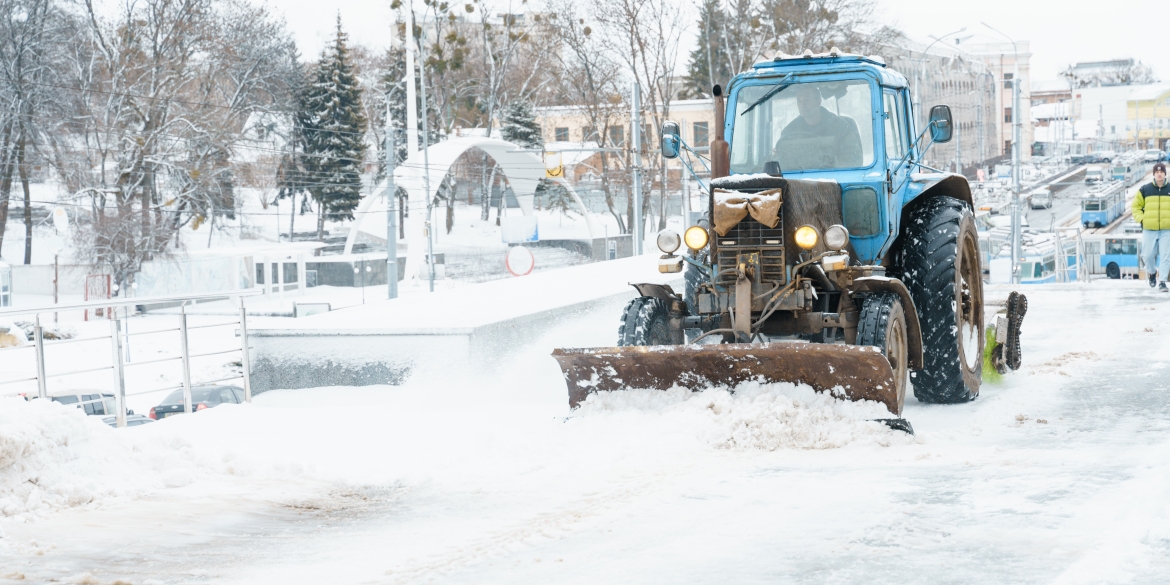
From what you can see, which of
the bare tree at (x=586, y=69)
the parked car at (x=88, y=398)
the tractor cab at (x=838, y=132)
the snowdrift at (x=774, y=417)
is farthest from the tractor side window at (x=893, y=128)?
the bare tree at (x=586, y=69)

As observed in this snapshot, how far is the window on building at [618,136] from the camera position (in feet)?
214

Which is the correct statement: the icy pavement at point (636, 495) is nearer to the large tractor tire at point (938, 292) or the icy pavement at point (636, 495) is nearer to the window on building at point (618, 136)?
the large tractor tire at point (938, 292)

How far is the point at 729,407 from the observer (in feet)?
22.5

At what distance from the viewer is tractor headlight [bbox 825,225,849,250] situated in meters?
7.14

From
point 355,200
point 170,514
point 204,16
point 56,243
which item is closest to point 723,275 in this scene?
point 170,514

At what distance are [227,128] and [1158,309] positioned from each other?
3685cm

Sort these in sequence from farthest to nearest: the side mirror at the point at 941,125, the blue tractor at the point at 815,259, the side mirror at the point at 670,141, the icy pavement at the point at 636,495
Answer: the side mirror at the point at 670,141
the side mirror at the point at 941,125
the blue tractor at the point at 815,259
the icy pavement at the point at 636,495

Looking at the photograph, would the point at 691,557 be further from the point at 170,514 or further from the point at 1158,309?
the point at 1158,309

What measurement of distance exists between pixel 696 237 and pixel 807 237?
0.69 metres

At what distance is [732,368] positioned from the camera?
22.8ft

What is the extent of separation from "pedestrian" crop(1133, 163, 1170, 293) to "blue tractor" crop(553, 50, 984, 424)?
7.81 metres

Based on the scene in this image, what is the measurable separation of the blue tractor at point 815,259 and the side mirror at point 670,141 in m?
0.02

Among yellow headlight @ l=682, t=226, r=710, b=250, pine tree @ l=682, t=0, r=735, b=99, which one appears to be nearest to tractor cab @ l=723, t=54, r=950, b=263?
yellow headlight @ l=682, t=226, r=710, b=250

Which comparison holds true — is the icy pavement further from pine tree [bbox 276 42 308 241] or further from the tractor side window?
pine tree [bbox 276 42 308 241]
